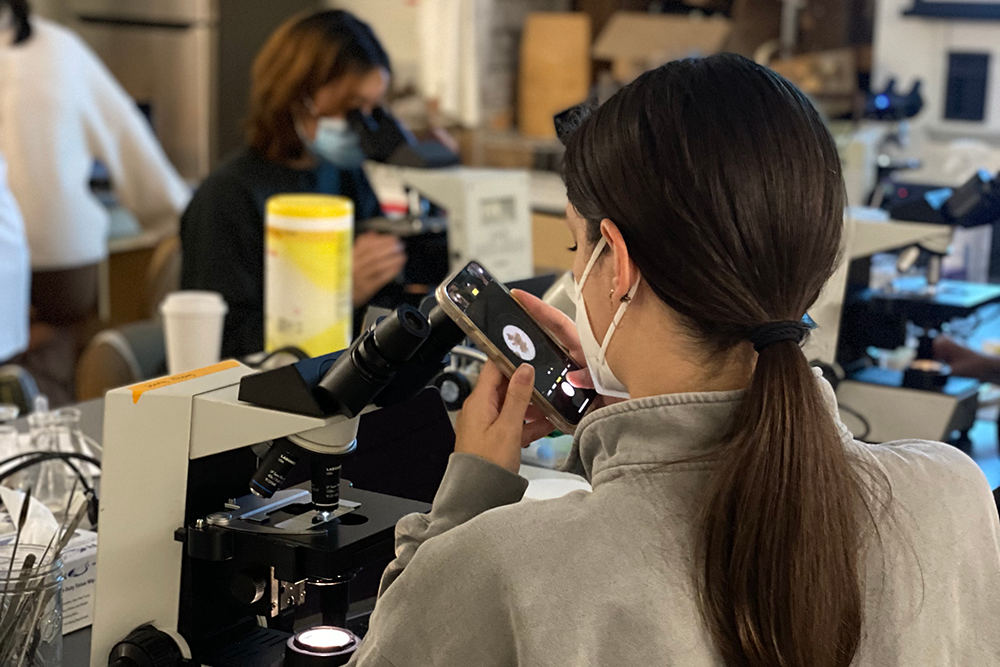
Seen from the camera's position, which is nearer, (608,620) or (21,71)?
(608,620)

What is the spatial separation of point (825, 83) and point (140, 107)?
268 centimetres

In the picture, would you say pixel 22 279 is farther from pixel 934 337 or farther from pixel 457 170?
pixel 934 337

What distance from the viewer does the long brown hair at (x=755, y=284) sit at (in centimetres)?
75

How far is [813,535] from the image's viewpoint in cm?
75

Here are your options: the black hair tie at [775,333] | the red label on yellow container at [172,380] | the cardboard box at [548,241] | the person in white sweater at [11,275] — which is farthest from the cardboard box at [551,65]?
the black hair tie at [775,333]

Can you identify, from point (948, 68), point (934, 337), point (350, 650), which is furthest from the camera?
point (948, 68)

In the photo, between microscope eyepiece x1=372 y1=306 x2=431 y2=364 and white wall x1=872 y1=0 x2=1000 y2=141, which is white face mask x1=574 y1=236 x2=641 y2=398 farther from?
white wall x1=872 y1=0 x2=1000 y2=141

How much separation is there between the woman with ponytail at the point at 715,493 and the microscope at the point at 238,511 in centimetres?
15

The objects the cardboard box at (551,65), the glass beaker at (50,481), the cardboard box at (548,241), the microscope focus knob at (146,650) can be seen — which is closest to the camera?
the microscope focus knob at (146,650)

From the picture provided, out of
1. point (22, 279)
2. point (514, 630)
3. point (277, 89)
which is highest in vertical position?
point (277, 89)

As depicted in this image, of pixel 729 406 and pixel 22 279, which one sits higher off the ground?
pixel 729 406

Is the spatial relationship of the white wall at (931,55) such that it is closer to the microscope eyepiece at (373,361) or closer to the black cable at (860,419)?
the black cable at (860,419)

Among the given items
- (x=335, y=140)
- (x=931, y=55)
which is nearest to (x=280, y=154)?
(x=335, y=140)

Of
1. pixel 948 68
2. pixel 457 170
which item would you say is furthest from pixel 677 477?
pixel 948 68
